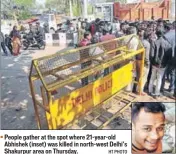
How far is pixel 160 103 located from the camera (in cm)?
293

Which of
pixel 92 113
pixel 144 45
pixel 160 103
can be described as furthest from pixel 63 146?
pixel 144 45

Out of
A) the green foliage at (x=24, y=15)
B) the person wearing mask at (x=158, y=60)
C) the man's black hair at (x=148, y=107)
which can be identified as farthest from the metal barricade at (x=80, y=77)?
the green foliage at (x=24, y=15)

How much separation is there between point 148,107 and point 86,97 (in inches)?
23.5

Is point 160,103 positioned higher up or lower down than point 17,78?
lower down

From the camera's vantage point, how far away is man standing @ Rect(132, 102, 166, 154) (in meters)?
2.93

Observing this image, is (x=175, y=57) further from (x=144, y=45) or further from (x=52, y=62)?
(x=52, y=62)

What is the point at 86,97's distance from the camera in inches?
116

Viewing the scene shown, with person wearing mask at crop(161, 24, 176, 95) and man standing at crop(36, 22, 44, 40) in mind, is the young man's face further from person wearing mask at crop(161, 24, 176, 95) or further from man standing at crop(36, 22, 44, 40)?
man standing at crop(36, 22, 44, 40)

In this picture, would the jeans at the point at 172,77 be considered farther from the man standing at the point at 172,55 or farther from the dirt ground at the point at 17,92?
the dirt ground at the point at 17,92

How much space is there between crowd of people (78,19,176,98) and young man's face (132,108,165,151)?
0.70ft

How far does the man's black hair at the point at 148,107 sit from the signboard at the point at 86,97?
0.33 metres

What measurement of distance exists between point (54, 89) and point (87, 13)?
85 cm

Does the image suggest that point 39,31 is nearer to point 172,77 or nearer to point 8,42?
point 8,42


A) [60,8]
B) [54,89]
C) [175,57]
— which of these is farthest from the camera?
[60,8]
